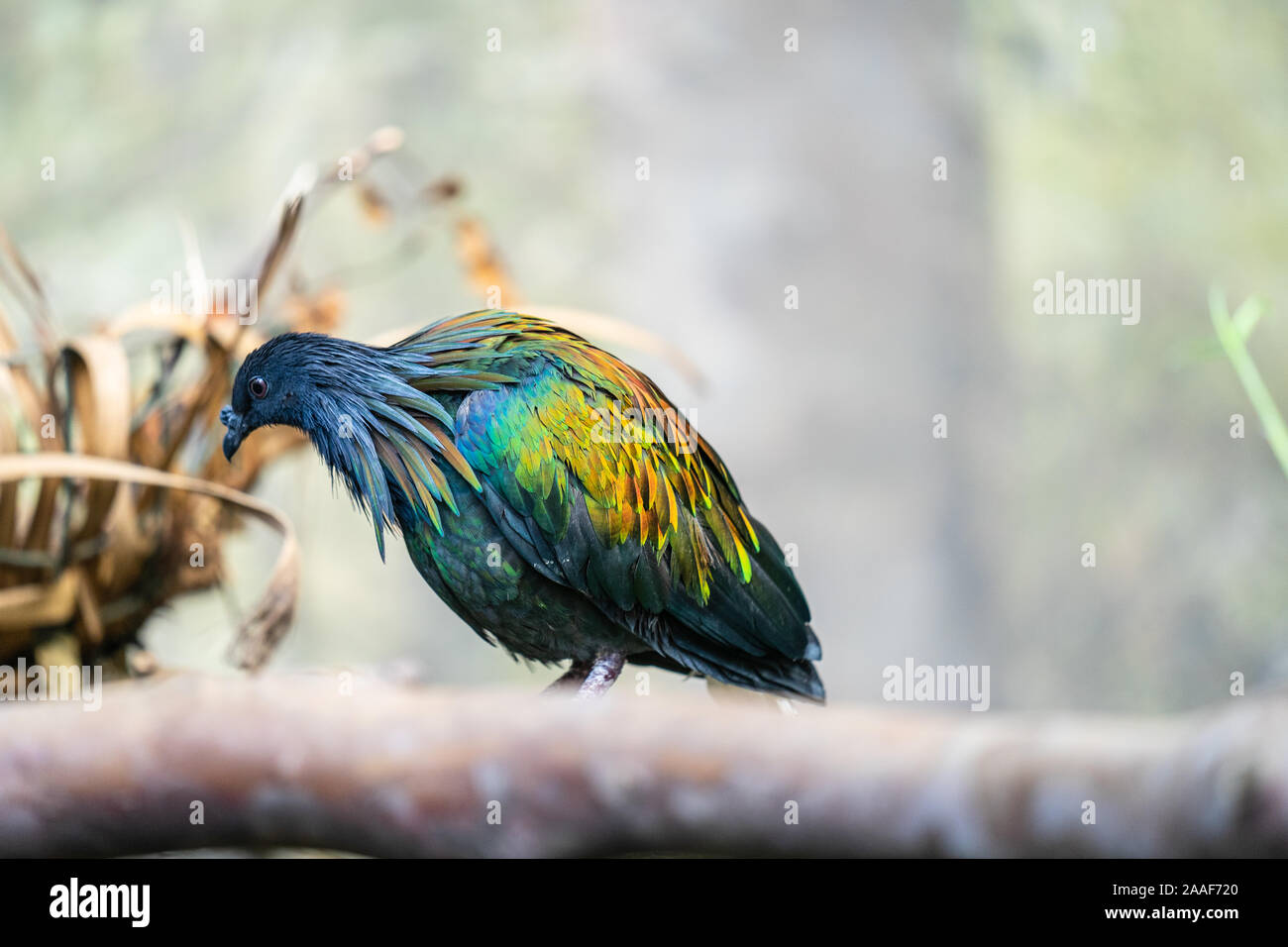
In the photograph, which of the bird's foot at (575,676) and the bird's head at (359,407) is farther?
the bird's foot at (575,676)

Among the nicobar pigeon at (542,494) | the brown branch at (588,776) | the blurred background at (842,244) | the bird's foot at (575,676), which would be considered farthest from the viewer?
the blurred background at (842,244)

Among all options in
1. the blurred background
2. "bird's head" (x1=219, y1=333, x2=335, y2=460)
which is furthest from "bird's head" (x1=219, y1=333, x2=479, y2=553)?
the blurred background

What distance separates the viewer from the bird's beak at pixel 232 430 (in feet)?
3.35

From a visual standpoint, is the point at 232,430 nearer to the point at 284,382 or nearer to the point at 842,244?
the point at 284,382

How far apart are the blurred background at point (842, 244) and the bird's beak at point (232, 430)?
7.80ft

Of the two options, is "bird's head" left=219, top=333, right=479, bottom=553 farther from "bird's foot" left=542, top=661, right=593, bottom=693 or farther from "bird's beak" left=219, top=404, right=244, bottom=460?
"bird's foot" left=542, top=661, right=593, bottom=693

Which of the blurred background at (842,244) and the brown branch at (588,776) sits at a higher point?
the blurred background at (842,244)

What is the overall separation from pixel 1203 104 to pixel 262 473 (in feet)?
11.7

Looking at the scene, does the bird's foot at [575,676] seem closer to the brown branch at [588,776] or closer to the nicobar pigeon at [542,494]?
the nicobar pigeon at [542,494]

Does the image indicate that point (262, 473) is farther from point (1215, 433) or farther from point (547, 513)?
point (1215, 433)

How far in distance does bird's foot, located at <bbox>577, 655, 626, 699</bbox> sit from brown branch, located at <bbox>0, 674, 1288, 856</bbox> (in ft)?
1.36

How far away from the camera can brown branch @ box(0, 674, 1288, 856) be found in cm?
49

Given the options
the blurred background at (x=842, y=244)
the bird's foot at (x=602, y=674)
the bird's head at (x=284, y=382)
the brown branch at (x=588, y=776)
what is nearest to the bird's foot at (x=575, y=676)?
the bird's foot at (x=602, y=674)

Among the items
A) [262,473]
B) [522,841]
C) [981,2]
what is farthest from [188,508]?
[981,2]
